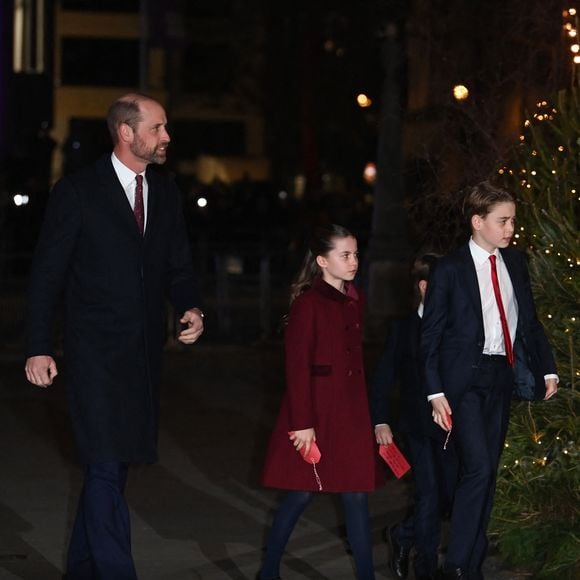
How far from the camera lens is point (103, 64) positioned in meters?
83.1

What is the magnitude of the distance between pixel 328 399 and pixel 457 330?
59 centimetres

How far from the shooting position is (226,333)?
19.8 meters

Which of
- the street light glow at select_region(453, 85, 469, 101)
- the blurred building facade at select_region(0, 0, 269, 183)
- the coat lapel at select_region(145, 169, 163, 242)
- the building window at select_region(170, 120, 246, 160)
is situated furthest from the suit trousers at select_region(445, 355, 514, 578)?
the building window at select_region(170, 120, 246, 160)

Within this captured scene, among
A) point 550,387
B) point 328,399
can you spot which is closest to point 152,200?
point 328,399

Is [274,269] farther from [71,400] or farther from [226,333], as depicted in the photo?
[71,400]

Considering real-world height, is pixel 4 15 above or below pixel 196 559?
above

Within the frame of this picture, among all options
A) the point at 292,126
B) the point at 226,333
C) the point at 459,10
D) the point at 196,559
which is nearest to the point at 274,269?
the point at 226,333

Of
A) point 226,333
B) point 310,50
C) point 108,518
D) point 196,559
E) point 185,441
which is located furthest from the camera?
point 310,50

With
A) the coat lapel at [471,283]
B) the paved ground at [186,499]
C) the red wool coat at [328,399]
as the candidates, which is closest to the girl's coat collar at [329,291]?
the red wool coat at [328,399]

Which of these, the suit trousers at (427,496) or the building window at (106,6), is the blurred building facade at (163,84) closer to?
the building window at (106,6)

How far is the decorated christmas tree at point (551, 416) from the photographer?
22.7 feet

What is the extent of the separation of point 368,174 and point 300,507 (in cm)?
5209

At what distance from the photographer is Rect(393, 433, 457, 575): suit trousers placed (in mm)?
6992

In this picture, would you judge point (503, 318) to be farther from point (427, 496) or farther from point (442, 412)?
point (427, 496)
